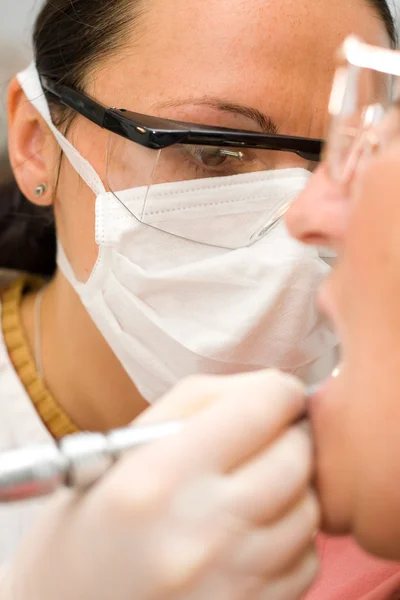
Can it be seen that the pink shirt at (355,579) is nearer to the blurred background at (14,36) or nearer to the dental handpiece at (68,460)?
the dental handpiece at (68,460)

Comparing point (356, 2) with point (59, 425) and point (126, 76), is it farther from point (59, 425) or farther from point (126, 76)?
point (59, 425)

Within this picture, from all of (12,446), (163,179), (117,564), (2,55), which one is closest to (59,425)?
(12,446)

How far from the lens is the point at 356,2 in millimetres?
1118

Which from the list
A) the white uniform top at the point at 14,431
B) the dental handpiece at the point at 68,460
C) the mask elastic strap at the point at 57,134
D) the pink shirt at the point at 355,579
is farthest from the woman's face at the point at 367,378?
the white uniform top at the point at 14,431

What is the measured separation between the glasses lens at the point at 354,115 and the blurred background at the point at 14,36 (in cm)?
118


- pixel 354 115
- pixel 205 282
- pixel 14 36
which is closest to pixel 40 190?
pixel 205 282

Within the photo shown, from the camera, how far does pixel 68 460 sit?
0.56m

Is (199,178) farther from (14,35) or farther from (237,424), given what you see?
(14,35)

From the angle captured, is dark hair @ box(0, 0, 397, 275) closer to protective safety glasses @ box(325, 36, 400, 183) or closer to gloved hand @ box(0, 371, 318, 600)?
protective safety glasses @ box(325, 36, 400, 183)

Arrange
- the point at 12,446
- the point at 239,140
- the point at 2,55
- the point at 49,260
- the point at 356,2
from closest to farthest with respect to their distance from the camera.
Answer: the point at 239,140, the point at 356,2, the point at 12,446, the point at 49,260, the point at 2,55

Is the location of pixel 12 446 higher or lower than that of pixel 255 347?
lower

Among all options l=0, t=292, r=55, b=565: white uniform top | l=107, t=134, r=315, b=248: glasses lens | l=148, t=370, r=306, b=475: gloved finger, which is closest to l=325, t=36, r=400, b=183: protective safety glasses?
l=148, t=370, r=306, b=475: gloved finger

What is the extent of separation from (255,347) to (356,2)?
58 centimetres

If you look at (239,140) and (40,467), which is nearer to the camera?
(40,467)
